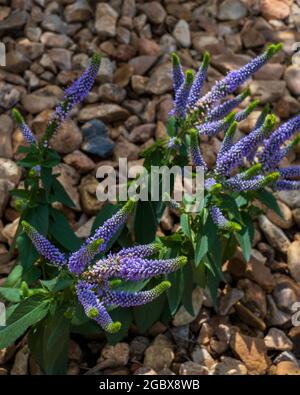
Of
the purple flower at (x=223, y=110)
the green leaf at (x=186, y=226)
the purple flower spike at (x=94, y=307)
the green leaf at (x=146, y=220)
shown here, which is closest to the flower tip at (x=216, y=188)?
the green leaf at (x=186, y=226)

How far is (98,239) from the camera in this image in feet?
8.18

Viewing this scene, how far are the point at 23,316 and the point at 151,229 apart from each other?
3.13 ft

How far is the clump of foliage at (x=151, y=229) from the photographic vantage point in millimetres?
2816

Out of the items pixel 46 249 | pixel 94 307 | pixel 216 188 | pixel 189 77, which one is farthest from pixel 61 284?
pixel 189 77

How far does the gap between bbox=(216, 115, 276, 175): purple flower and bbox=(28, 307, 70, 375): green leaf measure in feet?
3.49

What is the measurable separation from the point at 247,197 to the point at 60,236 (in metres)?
1.09

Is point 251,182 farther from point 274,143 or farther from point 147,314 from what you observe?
point 147,314

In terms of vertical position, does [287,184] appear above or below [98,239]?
below

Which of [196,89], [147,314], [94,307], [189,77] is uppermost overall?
[189,77]

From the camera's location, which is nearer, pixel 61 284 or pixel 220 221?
pixel 61 284

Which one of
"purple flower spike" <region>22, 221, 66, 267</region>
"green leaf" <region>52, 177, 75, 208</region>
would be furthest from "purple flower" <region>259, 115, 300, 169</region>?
"purple flower spike" <region>22, 221, 66, 267</region>

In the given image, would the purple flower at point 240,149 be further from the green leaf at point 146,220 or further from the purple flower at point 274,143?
the green leaf at point 146,220

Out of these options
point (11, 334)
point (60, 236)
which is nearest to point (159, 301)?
point (60, 236)
